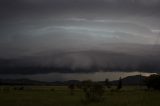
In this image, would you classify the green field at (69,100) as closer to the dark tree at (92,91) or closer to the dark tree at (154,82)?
the dark tree at (92,91)

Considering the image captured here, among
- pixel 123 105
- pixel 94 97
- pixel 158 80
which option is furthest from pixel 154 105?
pixel 158 80

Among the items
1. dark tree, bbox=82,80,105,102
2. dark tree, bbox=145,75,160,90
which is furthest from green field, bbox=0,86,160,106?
dark tree, bbox=145,75,160,90

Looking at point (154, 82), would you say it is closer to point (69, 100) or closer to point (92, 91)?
point (92, 91)

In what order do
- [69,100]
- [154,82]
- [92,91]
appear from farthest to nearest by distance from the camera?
[154,82] < [92,91] < [69,100]

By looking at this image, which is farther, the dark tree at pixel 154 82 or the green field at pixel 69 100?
the dark tree at pixel 154 82

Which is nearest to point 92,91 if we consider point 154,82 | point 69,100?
point 69,100

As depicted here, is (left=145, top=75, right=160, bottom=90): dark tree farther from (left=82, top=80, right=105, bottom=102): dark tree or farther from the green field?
(left=82, top=80, right=105, bottom=102): dark tree

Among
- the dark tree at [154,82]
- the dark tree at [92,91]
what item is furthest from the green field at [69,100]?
the dark tree at [154,82]

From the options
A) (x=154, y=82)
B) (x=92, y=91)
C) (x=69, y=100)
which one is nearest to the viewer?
(x=69, y=100)

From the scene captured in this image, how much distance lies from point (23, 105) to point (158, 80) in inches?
4382

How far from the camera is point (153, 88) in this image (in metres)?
165

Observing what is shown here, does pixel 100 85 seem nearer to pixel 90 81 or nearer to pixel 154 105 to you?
pixel 90 81

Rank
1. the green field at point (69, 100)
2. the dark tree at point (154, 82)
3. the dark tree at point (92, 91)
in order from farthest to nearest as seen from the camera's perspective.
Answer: the dark tree at point (154, 82) < the dark tree at point (92, 91) < the green field at point (69, 100)

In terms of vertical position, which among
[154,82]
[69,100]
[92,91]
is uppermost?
[154,82]
